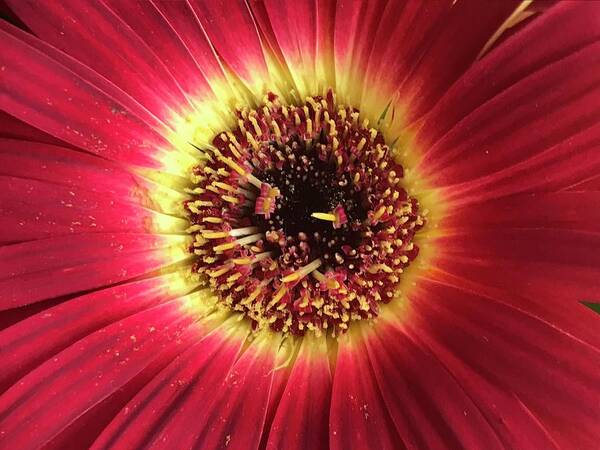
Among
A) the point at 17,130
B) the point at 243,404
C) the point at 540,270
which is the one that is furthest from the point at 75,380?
the point at 540,270

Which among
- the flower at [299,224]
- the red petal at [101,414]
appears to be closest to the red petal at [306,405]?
the flower at [299,224]

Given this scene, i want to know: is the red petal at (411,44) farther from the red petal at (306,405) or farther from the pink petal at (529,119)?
the red petal at (306,405)

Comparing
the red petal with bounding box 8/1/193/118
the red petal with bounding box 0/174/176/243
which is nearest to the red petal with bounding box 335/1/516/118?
the red petal with bounding box 8/1/193/118

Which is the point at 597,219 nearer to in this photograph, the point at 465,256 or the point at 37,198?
the point at 465,256

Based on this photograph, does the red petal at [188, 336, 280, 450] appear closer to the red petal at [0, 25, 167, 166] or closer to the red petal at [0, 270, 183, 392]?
the red petal at [0, 270, 183, 392]

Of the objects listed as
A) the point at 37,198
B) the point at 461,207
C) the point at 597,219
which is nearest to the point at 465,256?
the point at 461,207

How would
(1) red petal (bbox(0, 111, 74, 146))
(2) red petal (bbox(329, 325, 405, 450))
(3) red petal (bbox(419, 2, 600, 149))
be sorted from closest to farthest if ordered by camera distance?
1. (3) red petal (bbox(419, 2, 600, 149))
2. (2) red petal (bbox(329, 325, 405, 450))
3. (1) red petal (bbox(0, 111, 74, 146))

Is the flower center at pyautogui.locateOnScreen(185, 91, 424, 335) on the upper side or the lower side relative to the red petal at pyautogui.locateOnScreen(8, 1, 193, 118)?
lower
